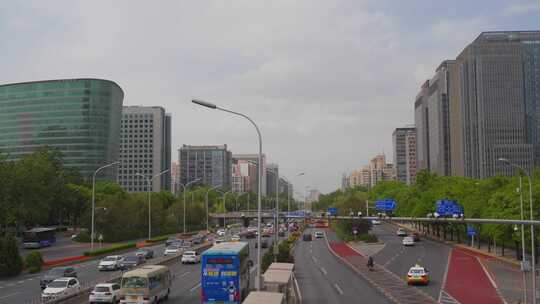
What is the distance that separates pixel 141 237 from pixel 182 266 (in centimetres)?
4746

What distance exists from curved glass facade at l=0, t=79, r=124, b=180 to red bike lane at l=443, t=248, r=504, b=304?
13784 centimetres

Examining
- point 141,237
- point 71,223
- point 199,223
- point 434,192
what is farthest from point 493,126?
point 71,223

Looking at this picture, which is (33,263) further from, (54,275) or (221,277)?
(221,277)

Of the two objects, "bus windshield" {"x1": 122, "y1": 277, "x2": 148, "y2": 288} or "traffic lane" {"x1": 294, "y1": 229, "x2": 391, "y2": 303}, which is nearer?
"bus windshield" {"x1": 122, "y1": 277, "x2": 148, "y2": 288}

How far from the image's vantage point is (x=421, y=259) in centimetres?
6531

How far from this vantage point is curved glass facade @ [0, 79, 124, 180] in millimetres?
175000

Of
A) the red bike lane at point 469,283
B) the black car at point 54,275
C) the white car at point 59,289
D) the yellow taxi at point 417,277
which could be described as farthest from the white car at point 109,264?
the red bike lane at point 469,283

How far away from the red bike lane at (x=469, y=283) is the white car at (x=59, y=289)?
79.0ft

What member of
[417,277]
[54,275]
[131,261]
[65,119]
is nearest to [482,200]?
[417,277]

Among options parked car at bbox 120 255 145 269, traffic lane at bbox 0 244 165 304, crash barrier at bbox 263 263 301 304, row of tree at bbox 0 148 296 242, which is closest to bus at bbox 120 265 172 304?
crash barrier at bbox 263 263 301 304

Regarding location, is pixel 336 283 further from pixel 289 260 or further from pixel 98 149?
pixel 98 149

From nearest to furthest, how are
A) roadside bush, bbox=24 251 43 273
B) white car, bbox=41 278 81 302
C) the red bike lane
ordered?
white car, bbox=41 278 81 302 < the red bike lane < roadside bush, bbox=24 251 43 273

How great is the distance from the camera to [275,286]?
91.3 ft

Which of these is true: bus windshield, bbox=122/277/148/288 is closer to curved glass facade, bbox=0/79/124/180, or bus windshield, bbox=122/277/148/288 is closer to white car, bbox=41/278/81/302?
white car, bbox=41/278/81/302
